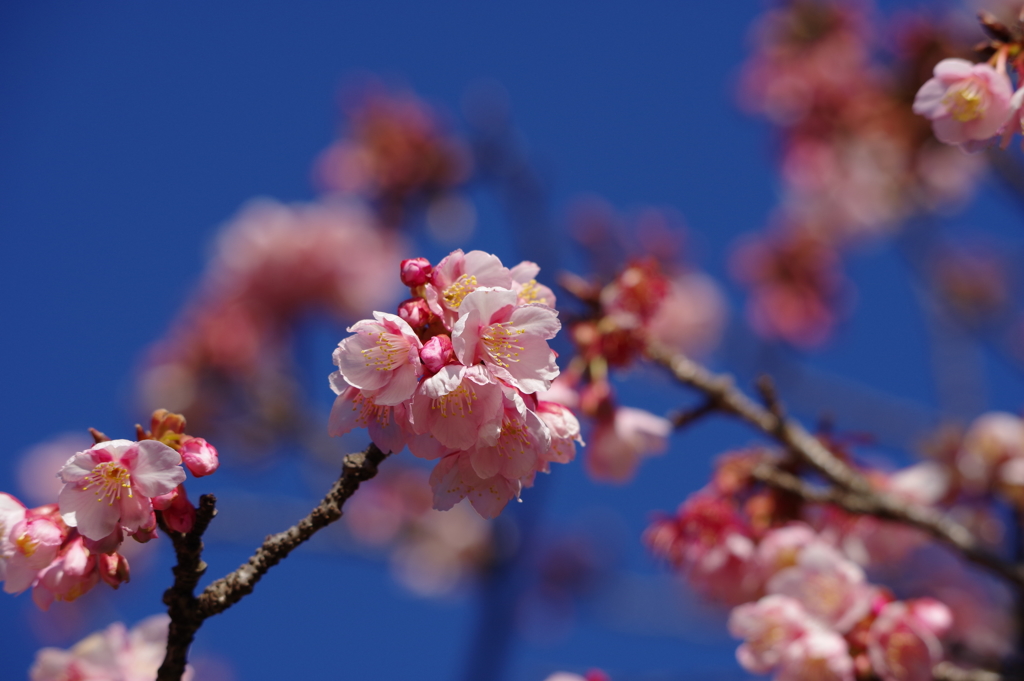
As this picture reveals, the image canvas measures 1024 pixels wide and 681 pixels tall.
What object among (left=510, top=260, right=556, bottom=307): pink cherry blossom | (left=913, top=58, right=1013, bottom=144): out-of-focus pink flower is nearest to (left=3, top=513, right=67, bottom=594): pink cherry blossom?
(left=510, top=260, right=556, bottom=307): pink cherry blossom

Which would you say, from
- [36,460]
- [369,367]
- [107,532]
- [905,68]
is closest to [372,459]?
[369,367]

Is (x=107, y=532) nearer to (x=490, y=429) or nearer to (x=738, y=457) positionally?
(x=490, y=429)

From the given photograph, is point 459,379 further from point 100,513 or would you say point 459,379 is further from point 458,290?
point 100,513

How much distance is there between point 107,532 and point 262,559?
30 centimetres

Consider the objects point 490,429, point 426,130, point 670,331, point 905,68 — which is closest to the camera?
point 490,429

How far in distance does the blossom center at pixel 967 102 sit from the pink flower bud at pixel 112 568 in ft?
7.21

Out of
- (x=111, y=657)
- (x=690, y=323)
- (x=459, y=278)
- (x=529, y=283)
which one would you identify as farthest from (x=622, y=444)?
(x=690, y=323)

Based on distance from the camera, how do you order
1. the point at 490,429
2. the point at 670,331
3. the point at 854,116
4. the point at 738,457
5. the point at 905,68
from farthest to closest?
the point at 670,331, the point at 854,116, the point at 905,68, the point at 738,457, the point at 490,429

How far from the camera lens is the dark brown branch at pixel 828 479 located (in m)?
2.35

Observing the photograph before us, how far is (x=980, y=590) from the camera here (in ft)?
19.4

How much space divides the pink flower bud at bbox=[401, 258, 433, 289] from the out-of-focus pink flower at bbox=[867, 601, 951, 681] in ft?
5.35

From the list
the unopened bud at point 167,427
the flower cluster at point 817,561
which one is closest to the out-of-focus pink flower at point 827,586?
the flower cluster at point 817,561

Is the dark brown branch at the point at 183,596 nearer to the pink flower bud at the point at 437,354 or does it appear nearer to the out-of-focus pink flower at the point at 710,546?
the pink flower bud at the point at 437,354

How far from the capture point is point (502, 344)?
4.96 feet
